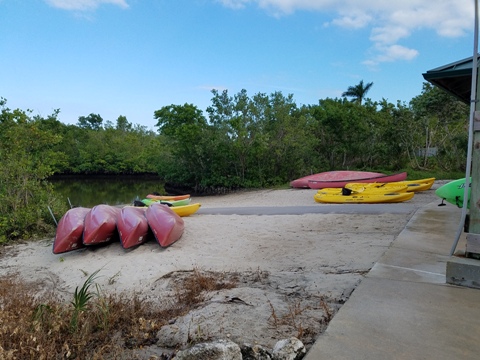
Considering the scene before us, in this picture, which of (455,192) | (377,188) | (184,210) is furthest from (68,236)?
(377,188)

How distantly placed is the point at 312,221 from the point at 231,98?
15435mm

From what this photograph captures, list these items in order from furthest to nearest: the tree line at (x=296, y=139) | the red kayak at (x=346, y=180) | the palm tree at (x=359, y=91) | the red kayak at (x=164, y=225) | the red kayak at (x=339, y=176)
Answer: the palm tree at (x=359, y=91) → the tree line at (x=296, y=139) → the red kayak at (x=339, y=176) → the red kayak at (x=346, y=180) → the red kayak at (x=164, y=225)

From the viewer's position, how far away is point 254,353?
257 centimetres

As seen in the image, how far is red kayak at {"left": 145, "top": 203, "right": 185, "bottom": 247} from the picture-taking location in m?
7.49

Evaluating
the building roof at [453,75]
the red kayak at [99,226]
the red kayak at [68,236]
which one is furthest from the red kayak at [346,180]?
the building roof at [453,75]

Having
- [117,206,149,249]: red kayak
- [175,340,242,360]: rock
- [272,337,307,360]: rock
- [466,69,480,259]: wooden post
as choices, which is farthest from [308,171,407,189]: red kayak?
[175,340,242,360]: rock

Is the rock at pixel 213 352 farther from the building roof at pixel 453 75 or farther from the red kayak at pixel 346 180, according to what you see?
the red kayak at pixel 346 180

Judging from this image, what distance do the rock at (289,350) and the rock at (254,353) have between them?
0.06 metres

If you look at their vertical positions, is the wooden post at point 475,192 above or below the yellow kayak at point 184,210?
above

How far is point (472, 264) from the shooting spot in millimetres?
3668

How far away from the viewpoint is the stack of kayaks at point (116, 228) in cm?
756

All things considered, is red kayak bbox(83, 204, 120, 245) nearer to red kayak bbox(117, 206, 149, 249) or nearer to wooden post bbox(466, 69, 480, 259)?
red kayak bbox(117, 206, 149, 249)

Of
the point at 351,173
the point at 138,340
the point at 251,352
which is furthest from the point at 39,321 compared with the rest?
the point at 351,173

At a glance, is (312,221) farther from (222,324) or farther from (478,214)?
(222,324)
